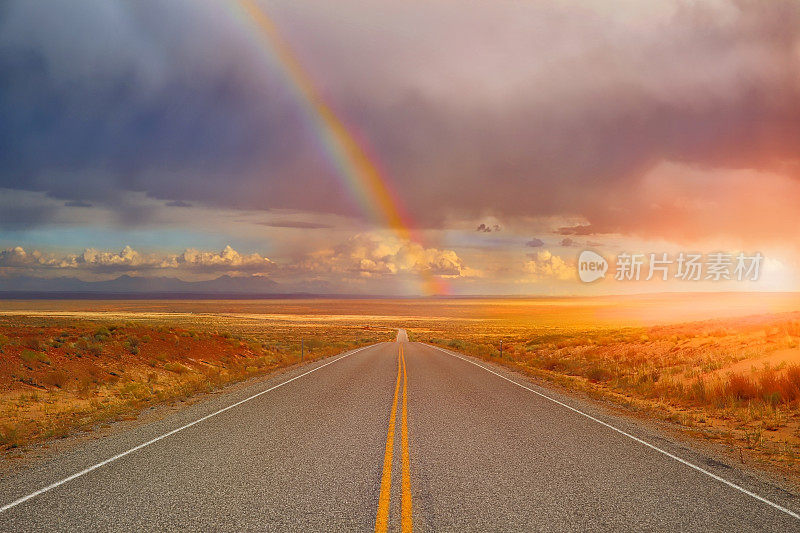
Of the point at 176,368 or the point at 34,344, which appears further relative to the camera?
the point at 176,368

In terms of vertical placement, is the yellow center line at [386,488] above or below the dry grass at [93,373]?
above

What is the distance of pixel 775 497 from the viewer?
675cm

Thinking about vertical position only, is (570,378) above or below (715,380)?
below

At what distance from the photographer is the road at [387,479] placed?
5.63 meters

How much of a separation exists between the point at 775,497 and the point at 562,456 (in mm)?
2791

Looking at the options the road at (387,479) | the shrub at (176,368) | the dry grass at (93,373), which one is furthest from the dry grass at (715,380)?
the shrub at (176,368)

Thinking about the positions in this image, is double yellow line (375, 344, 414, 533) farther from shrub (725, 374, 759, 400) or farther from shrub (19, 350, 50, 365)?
shrub (19, 350, 50, 365)

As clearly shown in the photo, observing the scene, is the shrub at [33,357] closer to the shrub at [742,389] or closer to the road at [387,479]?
the road at [387,479]

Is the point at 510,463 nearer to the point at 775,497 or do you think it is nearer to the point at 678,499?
the point at 678,499

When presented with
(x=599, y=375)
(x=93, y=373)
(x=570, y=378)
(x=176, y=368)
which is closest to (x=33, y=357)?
(x=93, y=373)

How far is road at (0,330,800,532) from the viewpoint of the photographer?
563 cm

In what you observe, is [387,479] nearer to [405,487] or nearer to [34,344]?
[405,487]

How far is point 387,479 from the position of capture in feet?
22.7

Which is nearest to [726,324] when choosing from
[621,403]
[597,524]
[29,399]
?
[621,403]
